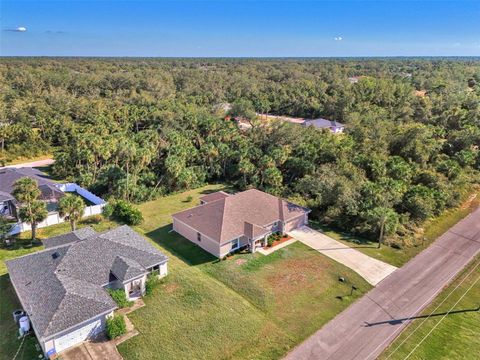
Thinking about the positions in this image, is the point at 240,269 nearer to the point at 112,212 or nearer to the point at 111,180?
the point at 112,212

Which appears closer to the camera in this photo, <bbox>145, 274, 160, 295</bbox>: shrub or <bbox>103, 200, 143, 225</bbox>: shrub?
<bbox>145, 274, 160, 295</bbox>: shrub

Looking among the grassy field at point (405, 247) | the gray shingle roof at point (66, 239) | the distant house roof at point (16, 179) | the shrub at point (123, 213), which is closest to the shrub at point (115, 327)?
the gray shingle roof at point (66, 239)

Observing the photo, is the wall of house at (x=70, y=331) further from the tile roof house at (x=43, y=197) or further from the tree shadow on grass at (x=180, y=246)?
the tile roof house at (x=43, y=197)

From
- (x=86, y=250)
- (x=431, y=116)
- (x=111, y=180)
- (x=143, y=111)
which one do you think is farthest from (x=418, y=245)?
(x=143, y=111)

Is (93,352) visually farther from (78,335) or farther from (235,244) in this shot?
(235,244)

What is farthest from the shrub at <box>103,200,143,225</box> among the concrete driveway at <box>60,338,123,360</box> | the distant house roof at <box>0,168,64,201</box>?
the concrete driveway at <box>60,338,123,360</box>

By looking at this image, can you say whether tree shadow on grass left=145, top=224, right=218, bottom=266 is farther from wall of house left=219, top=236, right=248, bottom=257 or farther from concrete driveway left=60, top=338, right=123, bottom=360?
concrete driveway left=60, top=338, right=123, bottom=360
